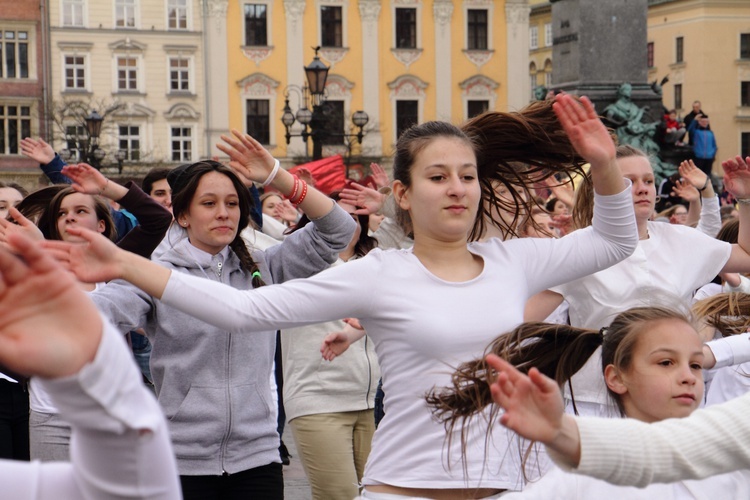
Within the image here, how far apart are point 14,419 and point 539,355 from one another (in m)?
3.25

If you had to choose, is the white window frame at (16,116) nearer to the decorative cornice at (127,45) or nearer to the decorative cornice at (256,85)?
the decorative cornice at (127,45)

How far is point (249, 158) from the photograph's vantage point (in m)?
4.67

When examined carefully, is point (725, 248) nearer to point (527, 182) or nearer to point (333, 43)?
point (527, 182)

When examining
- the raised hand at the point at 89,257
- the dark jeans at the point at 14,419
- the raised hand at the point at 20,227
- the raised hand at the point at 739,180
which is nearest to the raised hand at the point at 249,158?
the raised hand at the point at 20,227

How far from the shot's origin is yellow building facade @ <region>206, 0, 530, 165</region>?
186ft

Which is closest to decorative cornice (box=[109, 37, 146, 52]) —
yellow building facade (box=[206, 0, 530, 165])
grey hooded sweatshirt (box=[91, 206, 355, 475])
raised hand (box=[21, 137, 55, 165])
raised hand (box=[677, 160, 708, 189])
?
yellow building facade (box=[206, 0, 530, 165])

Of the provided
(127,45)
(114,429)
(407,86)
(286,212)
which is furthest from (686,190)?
(127,45)

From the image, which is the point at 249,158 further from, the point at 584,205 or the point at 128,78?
the point at 128,78

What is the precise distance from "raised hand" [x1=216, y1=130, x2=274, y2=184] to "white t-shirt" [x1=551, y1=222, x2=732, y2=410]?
1503 mm

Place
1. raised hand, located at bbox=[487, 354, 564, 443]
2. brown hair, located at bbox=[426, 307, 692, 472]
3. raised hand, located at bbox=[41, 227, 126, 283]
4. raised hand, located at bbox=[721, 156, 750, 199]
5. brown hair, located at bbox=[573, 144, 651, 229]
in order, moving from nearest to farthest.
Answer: raised hand, located at bbox=[487, 354, 564, 443] → raised hand, located at bbox=[41, 227, 126, 283] → brown hair, located at bbox=[426, 307, 692, 472] → brown hair, located at bbox=[573, 144, 651, 229] → raised hand, located at bbox=[721, 156, 750, 199]

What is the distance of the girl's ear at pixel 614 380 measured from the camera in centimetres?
393

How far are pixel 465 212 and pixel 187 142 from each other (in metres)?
53.6

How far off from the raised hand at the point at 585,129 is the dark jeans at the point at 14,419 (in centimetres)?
325

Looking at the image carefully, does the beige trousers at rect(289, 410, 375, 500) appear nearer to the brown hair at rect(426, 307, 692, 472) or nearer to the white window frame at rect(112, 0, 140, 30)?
the brown hair at rect(426, 307, 692, 472)
